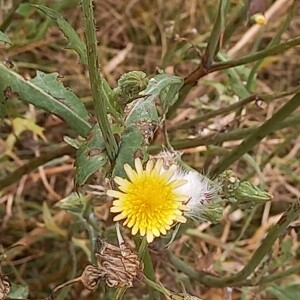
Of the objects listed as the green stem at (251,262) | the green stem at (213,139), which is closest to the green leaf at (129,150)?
the green stem at (251,262)

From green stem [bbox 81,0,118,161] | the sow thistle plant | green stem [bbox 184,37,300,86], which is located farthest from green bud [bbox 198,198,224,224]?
green stem [bbox 184,37,300,86]

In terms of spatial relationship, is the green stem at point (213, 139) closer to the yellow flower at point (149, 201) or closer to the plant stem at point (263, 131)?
the plant stem at point (263, 131)

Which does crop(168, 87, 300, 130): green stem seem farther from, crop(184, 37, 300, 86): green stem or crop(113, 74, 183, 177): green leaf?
crop(113, 74, 183, 177): green leaf

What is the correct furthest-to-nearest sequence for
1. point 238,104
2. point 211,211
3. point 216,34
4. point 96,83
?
point 238,104, point 216,34, point 211,211, point 96,83

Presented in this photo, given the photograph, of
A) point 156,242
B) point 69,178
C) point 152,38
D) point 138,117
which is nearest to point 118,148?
point 138,117

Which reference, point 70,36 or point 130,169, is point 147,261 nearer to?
point 130,169

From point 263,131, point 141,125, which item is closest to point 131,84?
point 141,125
